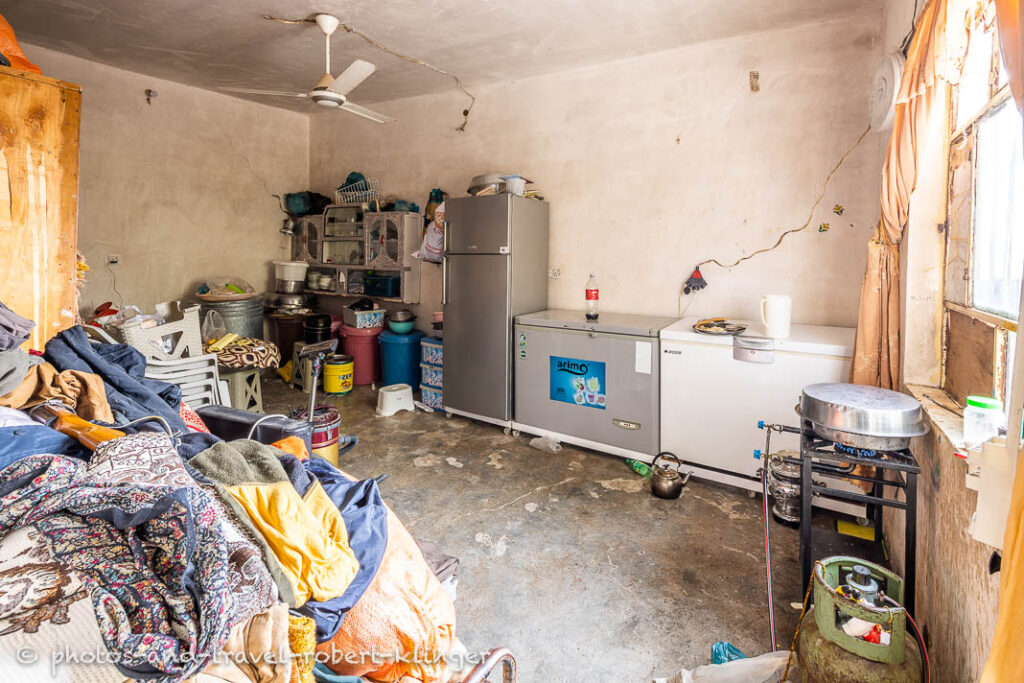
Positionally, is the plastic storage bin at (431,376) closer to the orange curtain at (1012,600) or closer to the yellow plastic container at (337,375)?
the yellow plastic container at (337,375)

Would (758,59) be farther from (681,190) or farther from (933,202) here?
(933,202)

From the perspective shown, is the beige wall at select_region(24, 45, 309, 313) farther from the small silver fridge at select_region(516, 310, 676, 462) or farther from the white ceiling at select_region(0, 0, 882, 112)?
the small silver fridge at select_region(516, 310, 676, 462)

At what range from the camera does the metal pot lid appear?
5.54 feet

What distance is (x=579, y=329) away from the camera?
365 centimetres

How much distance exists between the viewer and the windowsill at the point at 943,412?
61.4 inches

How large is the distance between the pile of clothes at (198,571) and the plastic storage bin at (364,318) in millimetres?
3648

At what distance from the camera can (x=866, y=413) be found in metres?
1.71

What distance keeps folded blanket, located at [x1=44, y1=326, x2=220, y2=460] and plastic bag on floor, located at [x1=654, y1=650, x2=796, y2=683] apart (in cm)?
196

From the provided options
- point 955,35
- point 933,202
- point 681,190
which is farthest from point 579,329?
point 955,35

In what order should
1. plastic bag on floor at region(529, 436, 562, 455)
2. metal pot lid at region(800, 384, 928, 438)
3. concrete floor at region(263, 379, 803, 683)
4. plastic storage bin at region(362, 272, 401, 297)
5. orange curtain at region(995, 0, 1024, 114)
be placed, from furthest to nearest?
plastic storage bin at region(362, 272, 401, 297)
plastic bag on floor at region(529, 436, 562, 455)
concrete floor at region(263, 379, 803, 683)
metal pot lid at region(800, 384, 928, 438)
orange curtain at region(995, 0, 1024, 114)

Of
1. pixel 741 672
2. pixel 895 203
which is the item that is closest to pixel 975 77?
pixel 895 203

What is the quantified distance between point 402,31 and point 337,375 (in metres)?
3.06

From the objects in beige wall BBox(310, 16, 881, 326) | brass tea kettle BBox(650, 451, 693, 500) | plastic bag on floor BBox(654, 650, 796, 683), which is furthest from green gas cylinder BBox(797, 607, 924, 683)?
beige wall BBox(310, 16, 881, 326)

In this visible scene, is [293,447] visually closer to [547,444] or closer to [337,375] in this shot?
[547,444]
